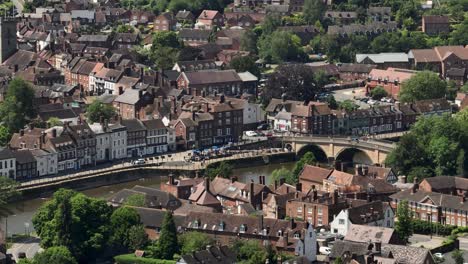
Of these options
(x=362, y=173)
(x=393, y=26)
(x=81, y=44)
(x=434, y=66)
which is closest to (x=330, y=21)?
Answer: (x=393, y=26)

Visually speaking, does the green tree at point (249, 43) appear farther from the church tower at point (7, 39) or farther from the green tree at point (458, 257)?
the green tree at point (458, 257)

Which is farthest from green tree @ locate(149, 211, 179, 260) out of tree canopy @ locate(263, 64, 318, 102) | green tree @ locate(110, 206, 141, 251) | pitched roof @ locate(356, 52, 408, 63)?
pitched roof @ locate(356, 52, 408, 63)

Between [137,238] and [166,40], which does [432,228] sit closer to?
[137,238]

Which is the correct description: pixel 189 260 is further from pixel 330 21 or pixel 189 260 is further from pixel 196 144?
pixel 330 21

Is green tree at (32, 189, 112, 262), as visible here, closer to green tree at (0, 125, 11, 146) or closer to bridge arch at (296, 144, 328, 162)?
green tree at (0, 125, 11, 146)

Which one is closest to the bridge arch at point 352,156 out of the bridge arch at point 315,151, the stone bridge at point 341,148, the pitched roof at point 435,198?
the stone bridge at point 341,148

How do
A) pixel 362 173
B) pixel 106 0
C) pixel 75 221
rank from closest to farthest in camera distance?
pixel 75 221, pixel 362 173, pixel 106 0
